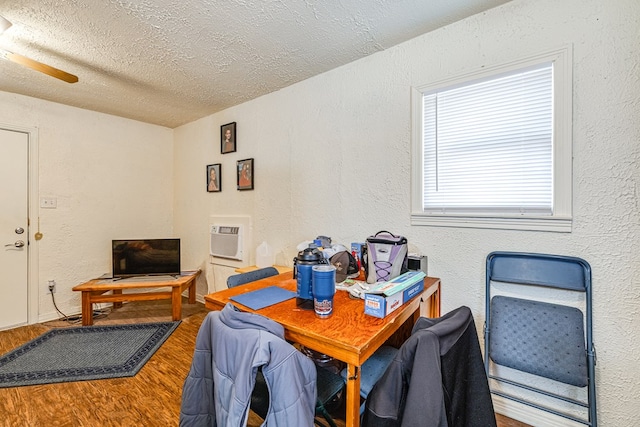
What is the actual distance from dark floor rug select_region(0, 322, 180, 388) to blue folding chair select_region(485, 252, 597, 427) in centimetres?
255

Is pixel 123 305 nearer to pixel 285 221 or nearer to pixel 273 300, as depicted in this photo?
pixel 285 221

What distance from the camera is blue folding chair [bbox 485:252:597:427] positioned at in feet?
4.81

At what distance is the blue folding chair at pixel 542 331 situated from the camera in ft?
4.81

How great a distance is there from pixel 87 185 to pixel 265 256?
2.44m

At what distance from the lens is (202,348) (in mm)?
1168

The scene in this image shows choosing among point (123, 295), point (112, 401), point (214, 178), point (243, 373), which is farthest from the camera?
point (214, 178)

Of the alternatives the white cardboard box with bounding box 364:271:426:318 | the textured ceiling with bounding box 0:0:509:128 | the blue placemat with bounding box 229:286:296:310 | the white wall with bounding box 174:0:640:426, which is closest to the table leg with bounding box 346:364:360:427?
the white cardboard box with bounding box 364:271:426:318

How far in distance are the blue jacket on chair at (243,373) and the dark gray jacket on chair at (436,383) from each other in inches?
10.7

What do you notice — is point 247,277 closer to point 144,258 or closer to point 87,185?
point 144,258

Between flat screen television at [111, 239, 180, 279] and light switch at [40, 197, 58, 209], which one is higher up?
light switch at [40, 197, 58, 209]

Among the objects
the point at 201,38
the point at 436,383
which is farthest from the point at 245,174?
the point at 436,383

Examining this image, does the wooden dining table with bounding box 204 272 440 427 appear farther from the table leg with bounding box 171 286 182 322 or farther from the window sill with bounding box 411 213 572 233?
the table leg with bounding box 171 286 182 322

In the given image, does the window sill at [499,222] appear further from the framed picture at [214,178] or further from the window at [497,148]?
the framed picture at [214,178]

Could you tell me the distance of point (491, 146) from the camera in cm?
178
